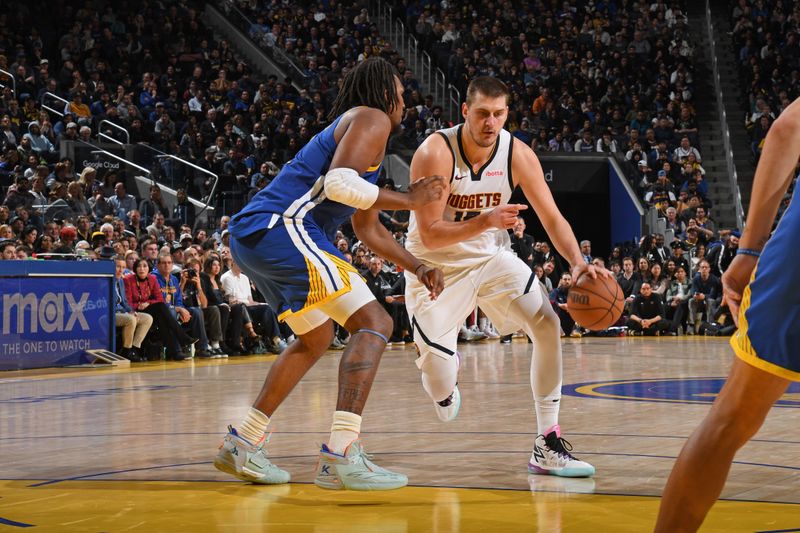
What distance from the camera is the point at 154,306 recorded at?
12.5 meters

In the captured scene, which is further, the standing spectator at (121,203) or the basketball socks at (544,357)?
the standing spectator at (121,203)

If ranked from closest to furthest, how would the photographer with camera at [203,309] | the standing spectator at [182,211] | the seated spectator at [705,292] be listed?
the photographer with camera at [203,309] → the standing spectator at [182,211] → the seated spectator at [705,292]

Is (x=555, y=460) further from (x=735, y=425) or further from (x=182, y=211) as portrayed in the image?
(x=182, y=211)

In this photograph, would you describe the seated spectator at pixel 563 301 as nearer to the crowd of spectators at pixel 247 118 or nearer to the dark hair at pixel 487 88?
the crowd of spectators at pixel 247 118

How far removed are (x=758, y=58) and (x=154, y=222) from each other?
16.3m

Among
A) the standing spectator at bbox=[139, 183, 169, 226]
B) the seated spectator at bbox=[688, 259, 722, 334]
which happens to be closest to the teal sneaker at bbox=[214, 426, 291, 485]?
the standing spectator at bbox=[139, 183, 169, 226]

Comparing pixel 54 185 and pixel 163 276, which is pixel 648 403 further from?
pixel 54 185

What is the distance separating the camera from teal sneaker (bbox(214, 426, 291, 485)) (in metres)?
4.34

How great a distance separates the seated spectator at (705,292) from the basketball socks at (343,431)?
1418 centimetres

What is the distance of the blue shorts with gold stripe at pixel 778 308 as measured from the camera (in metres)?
2.42

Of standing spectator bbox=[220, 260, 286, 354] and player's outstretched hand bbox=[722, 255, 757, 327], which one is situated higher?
standing spectator bbox=[220, 260, 286, 354]

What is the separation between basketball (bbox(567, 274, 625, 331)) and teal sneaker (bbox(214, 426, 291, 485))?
162 cm

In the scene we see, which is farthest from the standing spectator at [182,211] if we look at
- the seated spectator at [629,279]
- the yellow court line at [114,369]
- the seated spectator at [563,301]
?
the seated spectator at [629,279]

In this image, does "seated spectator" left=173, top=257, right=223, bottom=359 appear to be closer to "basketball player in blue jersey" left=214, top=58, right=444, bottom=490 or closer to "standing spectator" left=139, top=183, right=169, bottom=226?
"standing spectator" left=139, top=183, right=169, bottom=226
